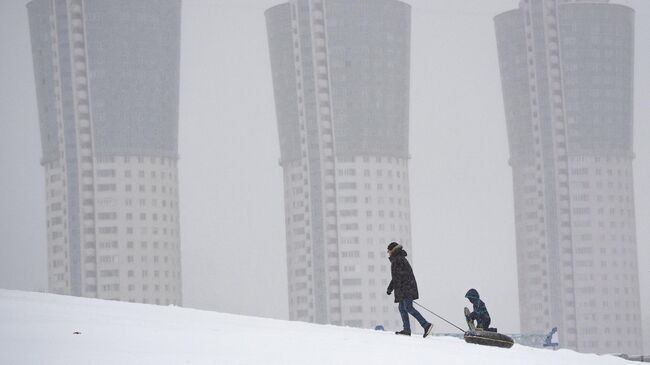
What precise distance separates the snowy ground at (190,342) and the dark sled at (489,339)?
472mm

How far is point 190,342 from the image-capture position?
78.1ft

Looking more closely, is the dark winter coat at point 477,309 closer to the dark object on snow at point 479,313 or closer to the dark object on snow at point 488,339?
the dark object on snow at point 479,313

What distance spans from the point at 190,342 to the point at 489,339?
33.5 ft

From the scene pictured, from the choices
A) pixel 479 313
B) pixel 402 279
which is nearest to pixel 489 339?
pixel 479 313

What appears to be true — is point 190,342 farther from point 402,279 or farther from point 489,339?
point 489,339

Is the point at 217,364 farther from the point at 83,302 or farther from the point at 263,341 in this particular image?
the point at 83,302

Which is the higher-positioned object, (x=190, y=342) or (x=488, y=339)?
(x=190, y=342)

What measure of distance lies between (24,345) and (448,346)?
10.8m

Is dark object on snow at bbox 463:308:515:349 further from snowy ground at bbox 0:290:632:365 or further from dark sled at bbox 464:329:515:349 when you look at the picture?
snowy ground at bbox 0:290:632:365

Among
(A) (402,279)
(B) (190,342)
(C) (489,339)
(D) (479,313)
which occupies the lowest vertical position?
(C) (489,339)

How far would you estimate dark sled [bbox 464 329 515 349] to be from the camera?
3170 cm

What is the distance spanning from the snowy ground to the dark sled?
472 mm

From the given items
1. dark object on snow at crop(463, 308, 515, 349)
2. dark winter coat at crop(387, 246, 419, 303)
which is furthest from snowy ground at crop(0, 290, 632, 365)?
dark winter coat at crop(387, 246, 419, 303)

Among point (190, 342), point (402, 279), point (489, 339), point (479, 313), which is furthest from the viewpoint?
point (479, 313)
